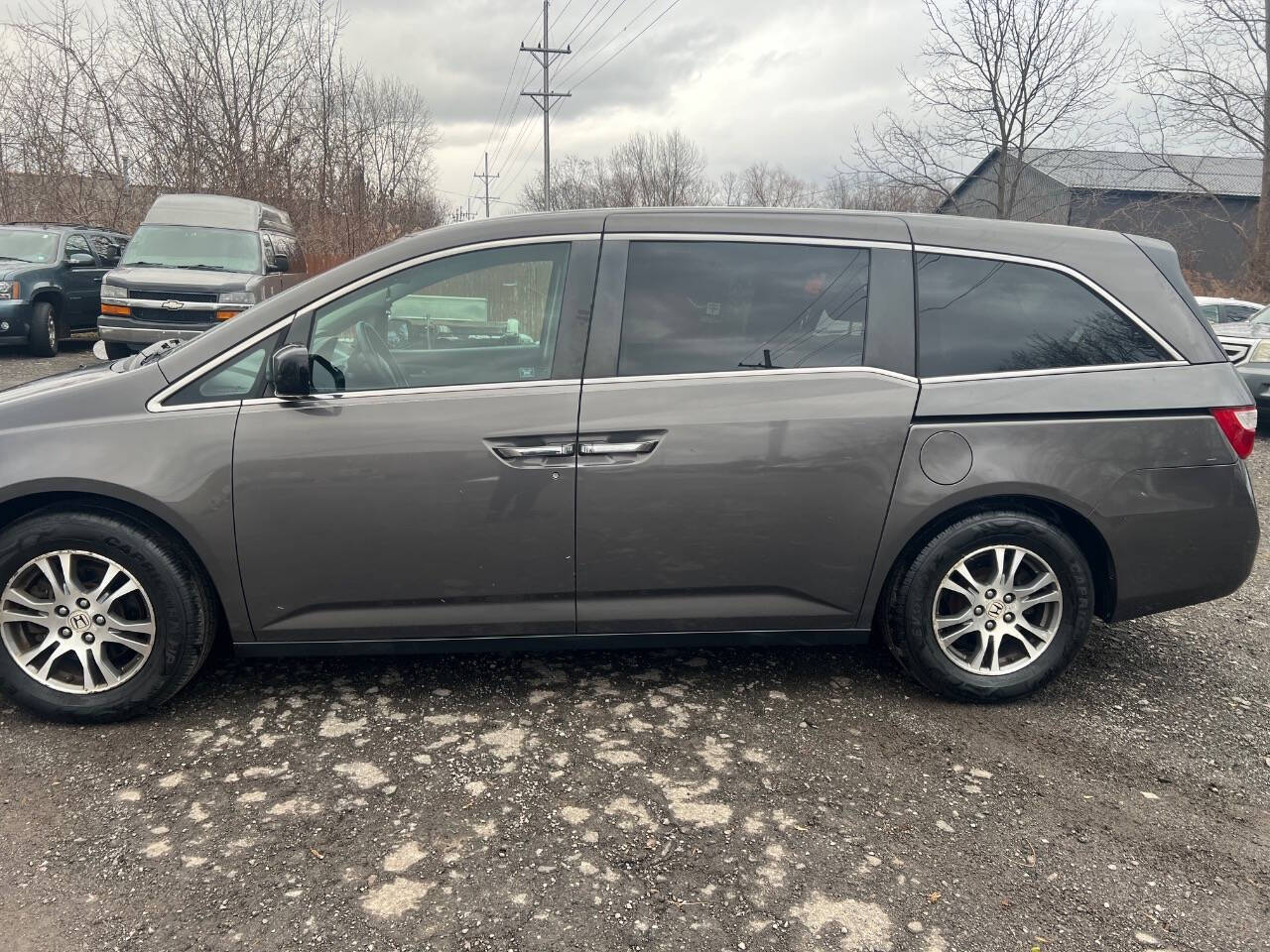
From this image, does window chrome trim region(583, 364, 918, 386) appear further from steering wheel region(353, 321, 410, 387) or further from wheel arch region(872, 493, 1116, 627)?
steering wheel region(353, 321, 410, 387)

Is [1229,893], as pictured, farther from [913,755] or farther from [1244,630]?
[1244,630]

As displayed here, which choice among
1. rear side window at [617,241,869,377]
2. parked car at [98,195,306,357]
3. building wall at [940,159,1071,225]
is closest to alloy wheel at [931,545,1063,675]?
rear side window at [617,241,869,377]

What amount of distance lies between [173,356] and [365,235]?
27.3 metres

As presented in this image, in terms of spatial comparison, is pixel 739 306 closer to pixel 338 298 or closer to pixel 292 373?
pixel 338 298

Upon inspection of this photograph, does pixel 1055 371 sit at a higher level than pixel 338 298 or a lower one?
lower

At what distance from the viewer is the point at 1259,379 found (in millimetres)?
10062

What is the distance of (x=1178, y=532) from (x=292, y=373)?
324 cm

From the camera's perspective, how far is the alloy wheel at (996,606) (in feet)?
11.1

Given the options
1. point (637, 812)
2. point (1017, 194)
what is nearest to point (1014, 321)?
point (637, 812)

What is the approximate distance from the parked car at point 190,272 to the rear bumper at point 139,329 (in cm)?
1

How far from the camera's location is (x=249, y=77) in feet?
81.9

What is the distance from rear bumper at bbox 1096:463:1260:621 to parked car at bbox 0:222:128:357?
14119 millimetres

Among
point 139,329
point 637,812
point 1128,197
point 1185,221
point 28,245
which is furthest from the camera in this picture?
point 1128,197

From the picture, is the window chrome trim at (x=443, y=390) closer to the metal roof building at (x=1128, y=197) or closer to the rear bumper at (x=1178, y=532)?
the rear bumper at (x=1178, y=532)
